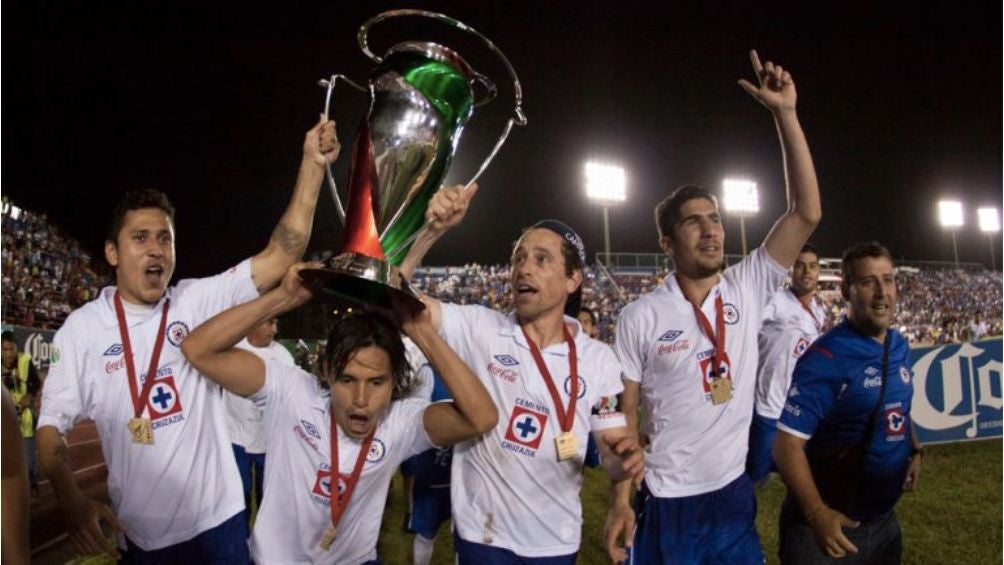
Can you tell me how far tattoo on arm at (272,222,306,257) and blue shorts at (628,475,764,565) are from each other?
6.07ft

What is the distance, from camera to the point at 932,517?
6305 mm

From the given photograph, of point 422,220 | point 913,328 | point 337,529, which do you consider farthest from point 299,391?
point 913,328

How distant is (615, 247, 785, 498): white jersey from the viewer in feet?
10.3

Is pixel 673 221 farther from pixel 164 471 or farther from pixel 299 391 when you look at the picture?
pixel 164 471

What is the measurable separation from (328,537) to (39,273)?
21725 mm

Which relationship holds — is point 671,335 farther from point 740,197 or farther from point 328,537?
point 740,197

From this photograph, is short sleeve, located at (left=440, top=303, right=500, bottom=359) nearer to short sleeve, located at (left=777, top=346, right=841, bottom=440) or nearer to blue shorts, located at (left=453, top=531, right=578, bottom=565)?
blue shorts, located at (left=453, top=531, right=578, bottom=565)

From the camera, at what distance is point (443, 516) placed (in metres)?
4.73

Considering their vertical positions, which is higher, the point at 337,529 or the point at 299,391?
the point at 299,391

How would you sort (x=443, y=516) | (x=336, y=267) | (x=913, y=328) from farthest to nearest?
1. (x=913, y=328)
2. (x=443, y=516)
3. (x=336, y=267)

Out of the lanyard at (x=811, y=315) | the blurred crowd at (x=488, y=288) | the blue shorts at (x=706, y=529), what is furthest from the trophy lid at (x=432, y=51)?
the blurred crowd at (x=488, y=288)

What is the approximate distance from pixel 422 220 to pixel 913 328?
34.5m

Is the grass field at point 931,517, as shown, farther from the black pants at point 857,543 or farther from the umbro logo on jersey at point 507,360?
the umbro logo on jersey at point 507,360

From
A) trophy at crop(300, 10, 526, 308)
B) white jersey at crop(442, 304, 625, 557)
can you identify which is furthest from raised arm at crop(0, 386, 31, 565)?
white jersey at crop(442, 304, 625, 557)
